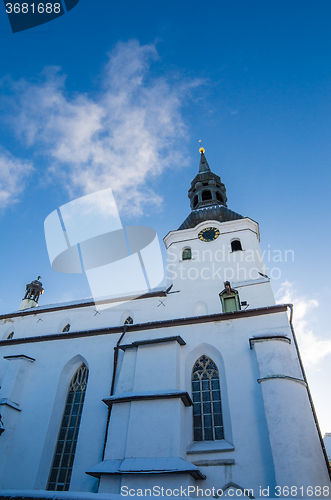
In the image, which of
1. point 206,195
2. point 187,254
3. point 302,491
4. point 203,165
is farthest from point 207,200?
point 302,491

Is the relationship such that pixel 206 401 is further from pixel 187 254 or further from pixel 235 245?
pixel 235 245

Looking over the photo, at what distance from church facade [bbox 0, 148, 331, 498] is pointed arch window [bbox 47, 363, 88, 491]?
0.14ft

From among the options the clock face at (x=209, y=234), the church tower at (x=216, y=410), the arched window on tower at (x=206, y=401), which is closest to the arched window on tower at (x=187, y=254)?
the clock face at (x=209, y=234)

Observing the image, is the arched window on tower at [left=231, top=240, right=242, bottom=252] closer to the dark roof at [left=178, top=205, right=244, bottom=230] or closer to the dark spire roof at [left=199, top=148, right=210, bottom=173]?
the dark roof at [left=178, top=205, right=244, bottom=230]

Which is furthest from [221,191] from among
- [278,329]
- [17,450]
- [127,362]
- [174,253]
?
[17,450]

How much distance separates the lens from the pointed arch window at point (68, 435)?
1104cm

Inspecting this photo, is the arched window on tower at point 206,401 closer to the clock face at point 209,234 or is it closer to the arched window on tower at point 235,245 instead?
the arched window on tower at point 235,245

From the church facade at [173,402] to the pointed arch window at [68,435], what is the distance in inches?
1.7

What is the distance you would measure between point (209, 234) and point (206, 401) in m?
10.7

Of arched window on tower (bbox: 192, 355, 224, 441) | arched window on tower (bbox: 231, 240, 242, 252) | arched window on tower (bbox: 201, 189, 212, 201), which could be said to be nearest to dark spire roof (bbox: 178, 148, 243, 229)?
arched window on tower (bbox: 201, 189, 212, 201)

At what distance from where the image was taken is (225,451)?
938 cm

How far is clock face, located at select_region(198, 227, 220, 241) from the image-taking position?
19.2 meters

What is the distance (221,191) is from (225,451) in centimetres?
1872

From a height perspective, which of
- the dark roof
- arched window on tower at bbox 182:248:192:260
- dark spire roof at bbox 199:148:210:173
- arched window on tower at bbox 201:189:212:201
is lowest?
arched window on tower at bbox 182:248:192:260
